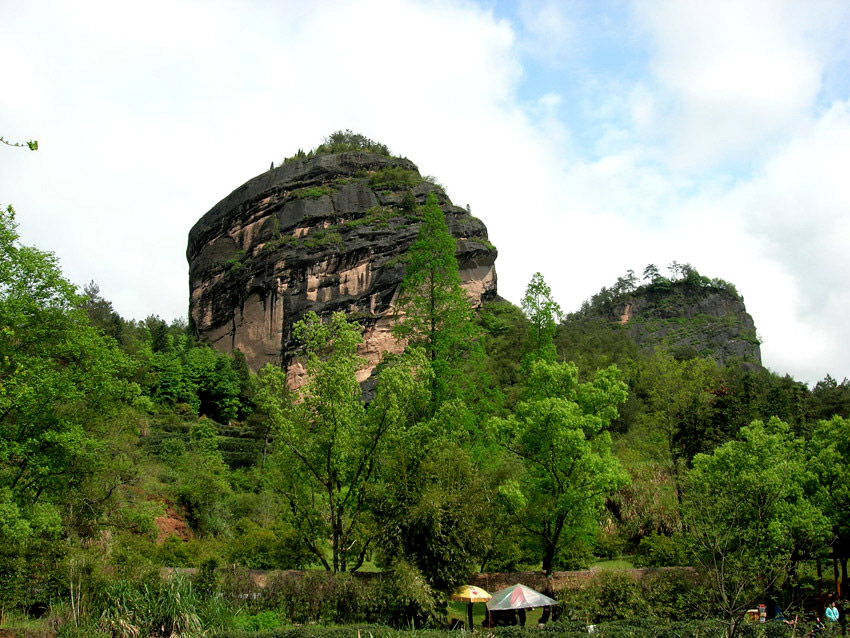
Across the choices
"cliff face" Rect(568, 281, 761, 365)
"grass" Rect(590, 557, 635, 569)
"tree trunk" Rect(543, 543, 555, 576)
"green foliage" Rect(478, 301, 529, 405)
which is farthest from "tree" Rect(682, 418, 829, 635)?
"cliff face" Rect(568, 281, 761, 365)

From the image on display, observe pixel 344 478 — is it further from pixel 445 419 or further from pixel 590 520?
pixel 590 520

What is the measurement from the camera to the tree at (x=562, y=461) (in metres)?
21.3

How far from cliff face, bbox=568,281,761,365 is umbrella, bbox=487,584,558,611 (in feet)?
289

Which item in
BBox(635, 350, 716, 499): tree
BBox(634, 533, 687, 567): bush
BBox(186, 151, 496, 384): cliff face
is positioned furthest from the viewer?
BBox(186, 151, 496, 384): cliff face

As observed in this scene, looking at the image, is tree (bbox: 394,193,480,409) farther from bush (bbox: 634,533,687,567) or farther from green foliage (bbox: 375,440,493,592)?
bush (bbox: 634,533,687,567)

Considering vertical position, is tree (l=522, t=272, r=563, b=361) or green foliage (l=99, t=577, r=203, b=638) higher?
tree (l=522, t=272, r=563, b=361)

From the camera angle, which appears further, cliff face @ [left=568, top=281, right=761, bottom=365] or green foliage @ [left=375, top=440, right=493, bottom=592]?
cliff face @ [left=568, top=281, right=761, bottom=365]

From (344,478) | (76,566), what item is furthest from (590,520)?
(76,566)

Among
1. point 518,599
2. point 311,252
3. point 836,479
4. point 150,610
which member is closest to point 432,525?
point 518,599

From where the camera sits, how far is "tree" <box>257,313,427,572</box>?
71.1ft

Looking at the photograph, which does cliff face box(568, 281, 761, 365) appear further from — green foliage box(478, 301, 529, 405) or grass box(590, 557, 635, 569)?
grass box(590, 557, 635, 569)

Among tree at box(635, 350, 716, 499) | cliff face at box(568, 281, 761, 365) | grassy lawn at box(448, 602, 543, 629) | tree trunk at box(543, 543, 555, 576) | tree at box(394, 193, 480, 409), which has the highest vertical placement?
cliff face at box(568, 281, 761, 365)

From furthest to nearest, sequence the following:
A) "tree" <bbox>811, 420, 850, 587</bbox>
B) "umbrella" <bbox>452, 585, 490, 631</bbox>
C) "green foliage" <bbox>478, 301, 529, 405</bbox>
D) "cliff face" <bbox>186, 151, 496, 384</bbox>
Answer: "cliff face" <bbox>186, 151, 496, 384</bbox>, "green foliage" <bbox>478, 301, 529, 405</bbox>, "tree" <bbox>811, 420, 850, 587</bbox>, "umbrella" <bbox>452, 585, 490, 631</bbox>

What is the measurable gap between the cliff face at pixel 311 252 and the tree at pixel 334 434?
151 ft
